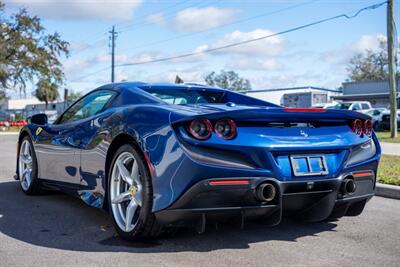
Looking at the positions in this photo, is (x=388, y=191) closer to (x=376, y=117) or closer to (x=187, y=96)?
(x=187, y=96)

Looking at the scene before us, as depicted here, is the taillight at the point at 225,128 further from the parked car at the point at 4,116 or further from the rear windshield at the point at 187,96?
the parked car at the point at 4,116

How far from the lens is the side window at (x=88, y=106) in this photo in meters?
5.12

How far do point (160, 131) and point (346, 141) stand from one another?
1.49 metres

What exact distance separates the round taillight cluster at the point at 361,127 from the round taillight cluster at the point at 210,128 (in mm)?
1188

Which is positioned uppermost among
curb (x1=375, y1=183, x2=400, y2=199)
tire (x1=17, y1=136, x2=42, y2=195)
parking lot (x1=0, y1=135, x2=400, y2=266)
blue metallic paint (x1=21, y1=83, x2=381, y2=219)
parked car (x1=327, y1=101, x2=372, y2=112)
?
parked car (x1=327, y1=101, x2=372, y2=112)

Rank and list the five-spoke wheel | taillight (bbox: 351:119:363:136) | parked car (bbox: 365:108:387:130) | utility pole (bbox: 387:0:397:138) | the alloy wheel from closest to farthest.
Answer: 1. the five-spoke wheel
2. taillight (bbox: 351:119:363:136)
3. the alloy wheel
4. utility pole (bbox: 387:0:397:138)
5. parked car (bbox: 365:108:387:130)

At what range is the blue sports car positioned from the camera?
3629 mm

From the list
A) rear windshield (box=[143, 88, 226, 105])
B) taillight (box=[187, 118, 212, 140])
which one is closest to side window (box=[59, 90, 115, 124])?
rear windshield (box=[143, 88, 226, 105])

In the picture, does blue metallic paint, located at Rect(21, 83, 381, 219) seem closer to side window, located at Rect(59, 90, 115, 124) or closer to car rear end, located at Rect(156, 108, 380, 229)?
car rear end, located at Rect(156, 108, 380, 229)

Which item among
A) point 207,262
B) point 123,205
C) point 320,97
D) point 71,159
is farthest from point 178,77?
point 320,97

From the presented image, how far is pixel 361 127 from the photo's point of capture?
14.3ft

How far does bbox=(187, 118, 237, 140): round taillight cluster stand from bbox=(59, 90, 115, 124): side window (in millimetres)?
1579

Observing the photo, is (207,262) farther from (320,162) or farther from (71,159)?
(71,159)

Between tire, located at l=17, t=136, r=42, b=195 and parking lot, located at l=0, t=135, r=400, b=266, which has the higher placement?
tire, located at l=17, t=136, r=42, b=195
